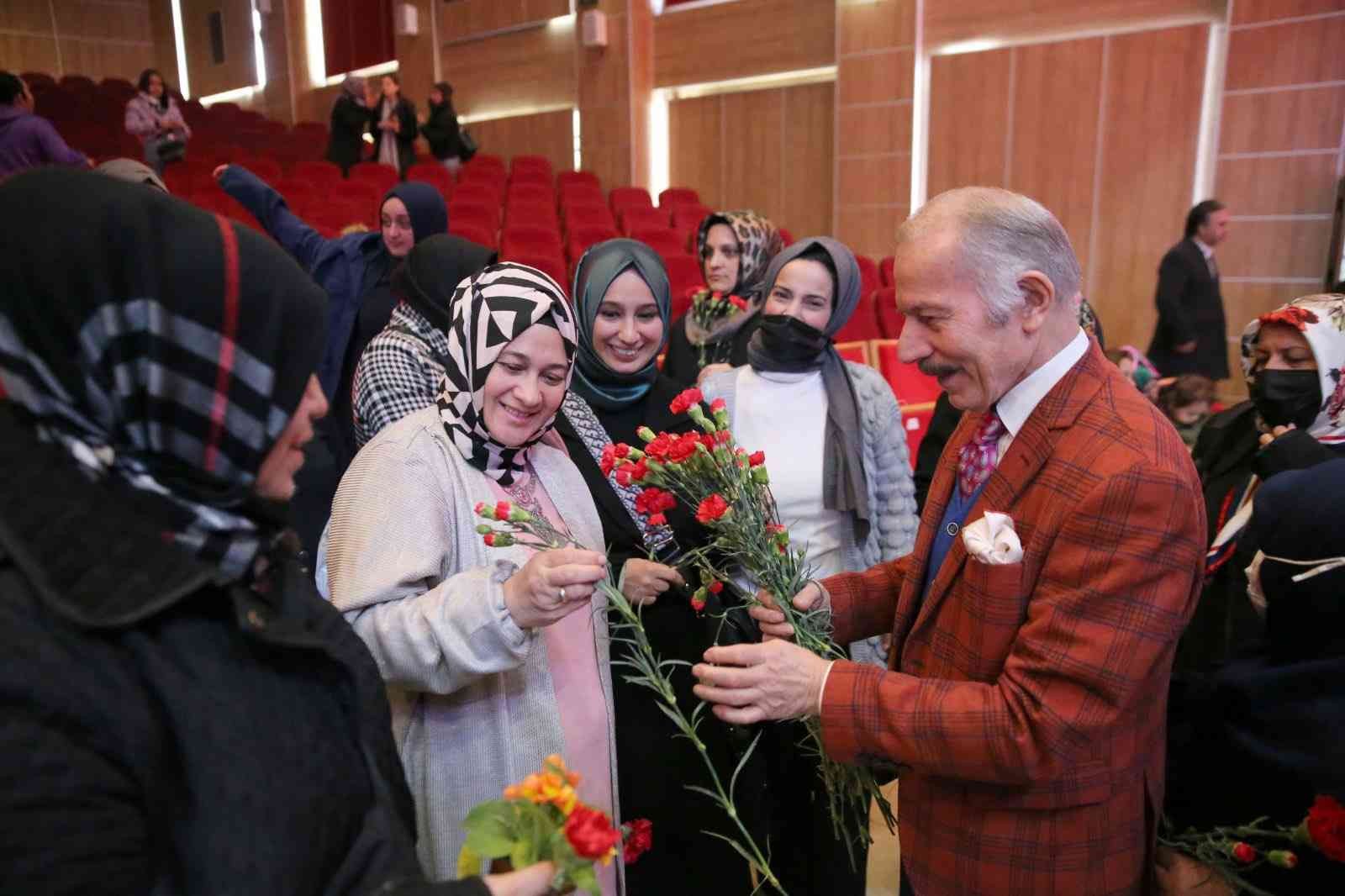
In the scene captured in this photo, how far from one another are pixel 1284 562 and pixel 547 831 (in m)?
1.09

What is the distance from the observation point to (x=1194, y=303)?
5.23 m

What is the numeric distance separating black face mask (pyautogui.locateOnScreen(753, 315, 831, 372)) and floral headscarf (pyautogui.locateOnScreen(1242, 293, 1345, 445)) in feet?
3.20

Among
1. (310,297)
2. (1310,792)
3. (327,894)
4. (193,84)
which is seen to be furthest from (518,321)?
(193,84)

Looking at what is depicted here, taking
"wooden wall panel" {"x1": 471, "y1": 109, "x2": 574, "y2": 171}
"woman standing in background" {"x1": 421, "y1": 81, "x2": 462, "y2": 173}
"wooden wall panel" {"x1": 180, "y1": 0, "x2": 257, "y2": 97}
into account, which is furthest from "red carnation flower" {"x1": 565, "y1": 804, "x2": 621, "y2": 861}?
"wooden wall panel" {"x1": 180, "y1": 0, "x2": 257, "y2": 97}

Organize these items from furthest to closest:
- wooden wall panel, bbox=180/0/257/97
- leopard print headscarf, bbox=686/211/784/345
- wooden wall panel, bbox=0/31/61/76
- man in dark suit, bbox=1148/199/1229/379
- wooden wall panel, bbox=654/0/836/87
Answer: wooden wall panel, bbox=0/31/61/76, wooden wall panel, bbox=180/0/257/97, wooden wall panel, bbox=654/0/836/87, man in dark suit, bbox=1148/199/1229/379, leopard print headscarf, bbox=686/211/784/345

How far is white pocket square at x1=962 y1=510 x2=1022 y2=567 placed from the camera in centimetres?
101

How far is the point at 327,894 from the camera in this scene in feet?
2.28

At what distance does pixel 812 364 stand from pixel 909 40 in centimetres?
681

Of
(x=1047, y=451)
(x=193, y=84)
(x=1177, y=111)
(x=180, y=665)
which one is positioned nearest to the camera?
(x=180, y=665)

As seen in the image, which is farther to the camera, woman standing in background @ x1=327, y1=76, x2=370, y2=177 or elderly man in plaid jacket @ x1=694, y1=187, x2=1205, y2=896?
woman standing in background @ x1=327, y1=76, x2=370, y2=177

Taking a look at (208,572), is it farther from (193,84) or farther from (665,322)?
(193,84)

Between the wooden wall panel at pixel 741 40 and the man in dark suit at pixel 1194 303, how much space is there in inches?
170

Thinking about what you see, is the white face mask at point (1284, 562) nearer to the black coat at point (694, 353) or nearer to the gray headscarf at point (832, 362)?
the gray headscarf at point (832, 362)

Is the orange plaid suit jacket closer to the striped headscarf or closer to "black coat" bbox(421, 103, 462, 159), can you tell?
the striped headscarf
